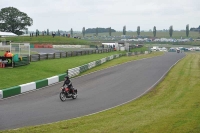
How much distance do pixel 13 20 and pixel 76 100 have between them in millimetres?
102517

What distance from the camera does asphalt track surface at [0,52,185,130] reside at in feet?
53.1

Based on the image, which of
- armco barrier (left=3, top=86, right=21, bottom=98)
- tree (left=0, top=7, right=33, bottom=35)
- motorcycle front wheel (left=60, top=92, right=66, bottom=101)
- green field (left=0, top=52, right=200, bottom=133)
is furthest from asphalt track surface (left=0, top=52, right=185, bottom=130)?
tree (left=0, top=7, right=33, bottom=35)

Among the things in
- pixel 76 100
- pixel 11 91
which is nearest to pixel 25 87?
pixel 11 91

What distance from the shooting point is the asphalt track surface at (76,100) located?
1619cm

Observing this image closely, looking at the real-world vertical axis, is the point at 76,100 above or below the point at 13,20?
below

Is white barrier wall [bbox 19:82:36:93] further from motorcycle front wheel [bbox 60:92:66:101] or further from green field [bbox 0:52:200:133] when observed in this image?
green field [bbox 0:52:200:133]

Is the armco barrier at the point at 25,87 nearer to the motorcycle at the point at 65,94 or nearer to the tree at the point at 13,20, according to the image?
the motorcycle at the point at 65,94

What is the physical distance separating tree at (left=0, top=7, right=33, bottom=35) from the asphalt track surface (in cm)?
8980

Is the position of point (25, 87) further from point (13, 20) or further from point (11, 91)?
point (13, 20)

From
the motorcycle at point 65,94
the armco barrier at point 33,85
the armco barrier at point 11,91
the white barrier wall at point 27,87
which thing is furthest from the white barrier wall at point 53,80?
the motorcycle at point 65,94

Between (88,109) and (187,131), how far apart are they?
24.8 feet

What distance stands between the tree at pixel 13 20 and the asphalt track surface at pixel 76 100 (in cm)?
8980

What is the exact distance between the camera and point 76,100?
22125 mm

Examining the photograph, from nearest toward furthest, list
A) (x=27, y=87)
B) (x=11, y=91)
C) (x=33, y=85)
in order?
1. (x=11, y=91)
2. (x=27, y=87)
3. (x=33, y=85)
